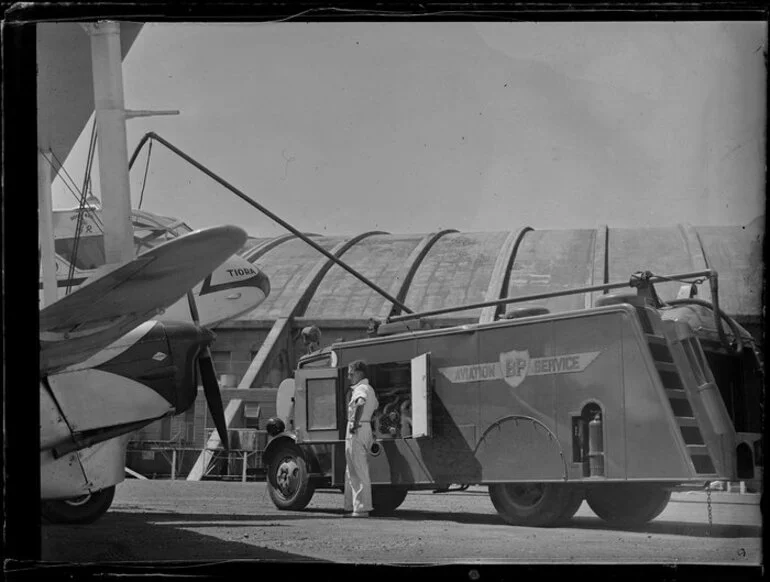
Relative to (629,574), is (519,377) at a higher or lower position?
higher

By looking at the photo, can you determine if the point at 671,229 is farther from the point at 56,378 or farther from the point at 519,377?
the point at 56,378

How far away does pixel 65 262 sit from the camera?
11.2 m

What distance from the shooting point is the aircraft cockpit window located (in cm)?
1096

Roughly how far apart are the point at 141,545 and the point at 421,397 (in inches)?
141

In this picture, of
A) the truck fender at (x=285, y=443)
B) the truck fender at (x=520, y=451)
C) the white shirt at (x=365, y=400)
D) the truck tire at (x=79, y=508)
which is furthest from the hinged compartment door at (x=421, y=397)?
the truck tire at (x=79, y=508)

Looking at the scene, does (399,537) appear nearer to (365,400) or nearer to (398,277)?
(365,400)

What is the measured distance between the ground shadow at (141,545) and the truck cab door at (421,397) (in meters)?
2.15

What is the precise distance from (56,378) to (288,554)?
3.14m

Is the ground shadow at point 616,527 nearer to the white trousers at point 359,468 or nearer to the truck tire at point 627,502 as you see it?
the truck tire at point 627,502

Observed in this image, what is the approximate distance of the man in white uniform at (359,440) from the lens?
A: 10461mm

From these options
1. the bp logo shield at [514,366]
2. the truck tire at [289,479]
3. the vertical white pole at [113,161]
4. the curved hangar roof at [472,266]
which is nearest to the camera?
the vertical white pole at [113,161]
